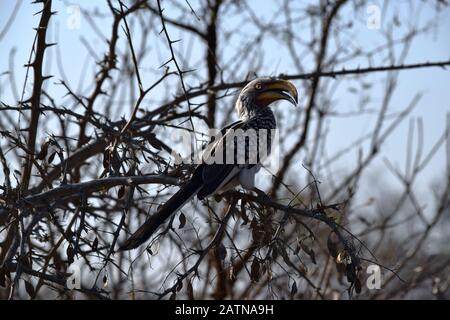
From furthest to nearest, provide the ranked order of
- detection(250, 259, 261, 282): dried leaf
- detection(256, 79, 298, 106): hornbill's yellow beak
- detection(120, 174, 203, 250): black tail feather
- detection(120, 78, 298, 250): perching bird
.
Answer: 1. detection(256, 79, 298, 106): hornbill's yellow beak
2. detection(120, 78, 298, 250): perching bird
3. detection(120, 174, 203, 250): black tail feather
4. detection(250, 259, 261, 282): dried leaf

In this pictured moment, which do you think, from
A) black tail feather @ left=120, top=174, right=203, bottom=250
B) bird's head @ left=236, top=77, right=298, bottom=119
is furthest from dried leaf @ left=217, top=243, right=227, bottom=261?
bird's head @ left=236, top=77, right=298, bottom=119

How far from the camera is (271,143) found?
4.35 m

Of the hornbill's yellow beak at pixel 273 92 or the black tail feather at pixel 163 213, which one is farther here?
the hornbill's yellow beak at pixel 273 92

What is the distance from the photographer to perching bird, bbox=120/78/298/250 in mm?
3176

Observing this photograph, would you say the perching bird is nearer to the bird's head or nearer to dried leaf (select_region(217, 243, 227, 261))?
the bird's head

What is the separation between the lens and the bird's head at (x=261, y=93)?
446 cm

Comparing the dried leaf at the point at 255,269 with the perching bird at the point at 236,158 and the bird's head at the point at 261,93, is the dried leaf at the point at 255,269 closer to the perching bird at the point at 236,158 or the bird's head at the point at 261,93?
the perching bird at the point at 236,158

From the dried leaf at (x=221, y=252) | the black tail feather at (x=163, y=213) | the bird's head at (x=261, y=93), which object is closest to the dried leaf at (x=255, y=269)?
the dried leaf at (x=221, y=252)

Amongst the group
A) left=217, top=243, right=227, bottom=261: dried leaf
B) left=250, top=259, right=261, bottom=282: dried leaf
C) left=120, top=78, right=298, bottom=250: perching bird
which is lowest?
left=250, top=259, right=261, bottom=282: dried leaf

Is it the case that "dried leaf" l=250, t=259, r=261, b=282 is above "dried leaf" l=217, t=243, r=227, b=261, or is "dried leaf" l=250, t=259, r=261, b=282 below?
below

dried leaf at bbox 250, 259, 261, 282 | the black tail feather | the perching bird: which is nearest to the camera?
dried leaf at bbox 250, 259, 261, 282

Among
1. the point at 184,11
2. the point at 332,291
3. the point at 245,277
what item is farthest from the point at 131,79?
the point at 332,291

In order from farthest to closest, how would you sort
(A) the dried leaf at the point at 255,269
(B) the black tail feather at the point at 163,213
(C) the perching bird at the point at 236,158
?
(C) the perching bird at the point at 236,158
(B) the black tail feather at the point at 163,213
(A) the dried leaf at the point at 255,269

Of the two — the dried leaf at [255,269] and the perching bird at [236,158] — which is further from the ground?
the perching bird at [236,158]
